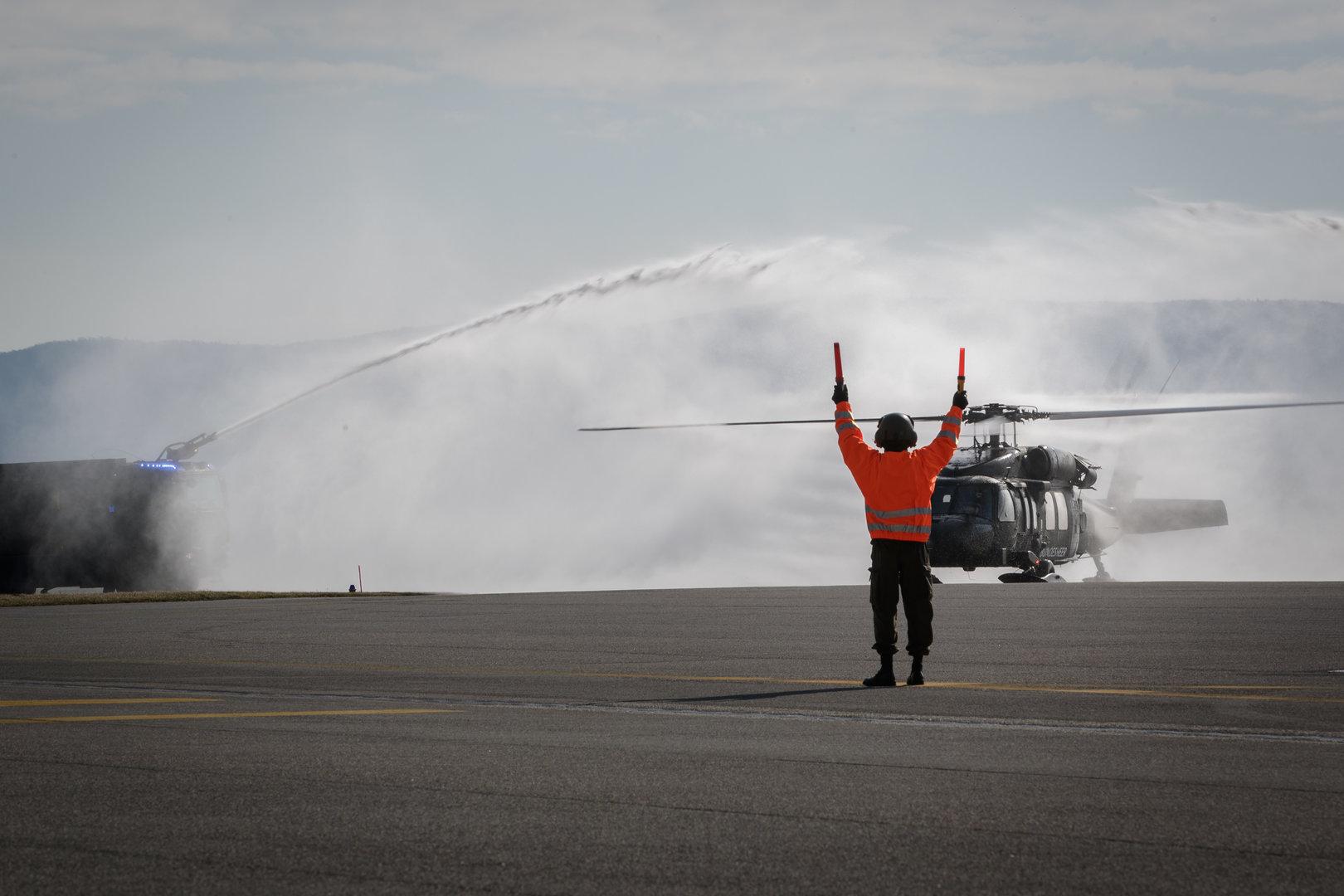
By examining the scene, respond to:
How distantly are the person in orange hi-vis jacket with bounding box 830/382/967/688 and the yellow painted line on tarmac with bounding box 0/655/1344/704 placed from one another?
492 mm

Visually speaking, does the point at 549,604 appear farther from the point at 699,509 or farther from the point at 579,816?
the point at 699,509

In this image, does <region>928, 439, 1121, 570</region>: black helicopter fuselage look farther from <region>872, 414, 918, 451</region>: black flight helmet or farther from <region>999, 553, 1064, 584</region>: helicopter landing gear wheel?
<region>872, 414, 918, 451</region>: black flight helmet

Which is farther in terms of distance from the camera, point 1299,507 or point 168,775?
point 1299,507

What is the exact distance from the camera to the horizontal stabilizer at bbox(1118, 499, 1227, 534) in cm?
4447

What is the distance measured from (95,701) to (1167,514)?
131ft

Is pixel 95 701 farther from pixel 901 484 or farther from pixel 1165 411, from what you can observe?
pixel 1165 411

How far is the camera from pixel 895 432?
1113cm

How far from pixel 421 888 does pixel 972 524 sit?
3165 cm

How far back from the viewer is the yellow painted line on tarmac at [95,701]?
387 inches

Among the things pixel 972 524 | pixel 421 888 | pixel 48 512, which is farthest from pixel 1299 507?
pixel 421 888

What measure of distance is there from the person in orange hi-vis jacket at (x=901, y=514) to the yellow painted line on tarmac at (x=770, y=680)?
49 cm

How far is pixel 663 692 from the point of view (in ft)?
33.5

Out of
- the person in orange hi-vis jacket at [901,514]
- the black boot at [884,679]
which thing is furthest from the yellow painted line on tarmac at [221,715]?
the person in orange hi-vis jacket at [901,514]

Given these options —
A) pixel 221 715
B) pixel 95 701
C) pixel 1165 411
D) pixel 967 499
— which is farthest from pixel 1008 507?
pixel 221 715
